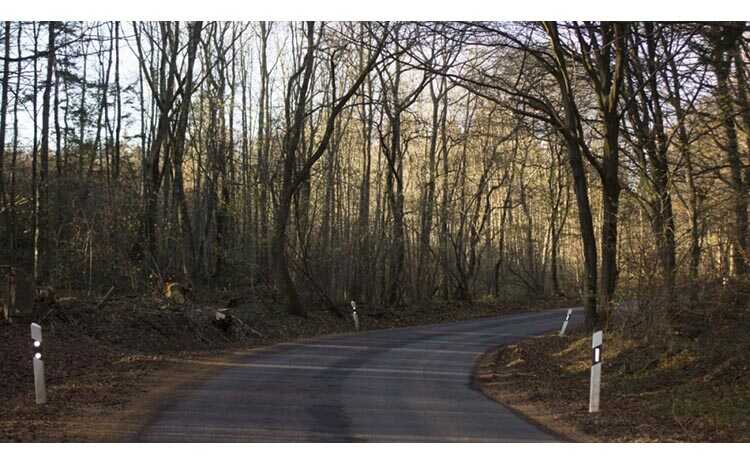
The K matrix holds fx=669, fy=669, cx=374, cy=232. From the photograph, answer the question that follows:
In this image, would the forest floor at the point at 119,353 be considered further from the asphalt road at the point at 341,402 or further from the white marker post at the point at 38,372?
the asphalt road at the point at 341,402

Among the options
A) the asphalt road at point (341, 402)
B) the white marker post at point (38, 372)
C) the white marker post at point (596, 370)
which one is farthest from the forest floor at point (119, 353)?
the white marker post at point (596, 370)

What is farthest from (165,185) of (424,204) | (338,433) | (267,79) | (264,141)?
(338,433)

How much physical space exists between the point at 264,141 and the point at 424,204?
813 cm

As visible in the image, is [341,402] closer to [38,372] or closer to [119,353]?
[38,372]

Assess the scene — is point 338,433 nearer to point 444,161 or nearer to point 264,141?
point 264,141

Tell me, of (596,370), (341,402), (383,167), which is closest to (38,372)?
(341,402)

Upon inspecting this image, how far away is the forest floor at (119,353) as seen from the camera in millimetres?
7605

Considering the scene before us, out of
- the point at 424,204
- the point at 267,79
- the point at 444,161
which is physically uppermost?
the point at 267,79

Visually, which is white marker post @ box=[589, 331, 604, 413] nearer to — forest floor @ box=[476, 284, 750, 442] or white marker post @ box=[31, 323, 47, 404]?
forest floor @ box=[476, 284, 750, 442]

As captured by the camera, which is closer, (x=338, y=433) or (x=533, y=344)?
(x=338, y=433)

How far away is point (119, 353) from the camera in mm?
13414

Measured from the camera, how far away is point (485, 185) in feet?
123

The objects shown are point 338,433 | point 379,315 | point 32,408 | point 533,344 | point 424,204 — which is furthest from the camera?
point 424,204

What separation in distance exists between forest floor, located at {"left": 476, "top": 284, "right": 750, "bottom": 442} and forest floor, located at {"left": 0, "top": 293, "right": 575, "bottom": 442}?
512 centimetres
